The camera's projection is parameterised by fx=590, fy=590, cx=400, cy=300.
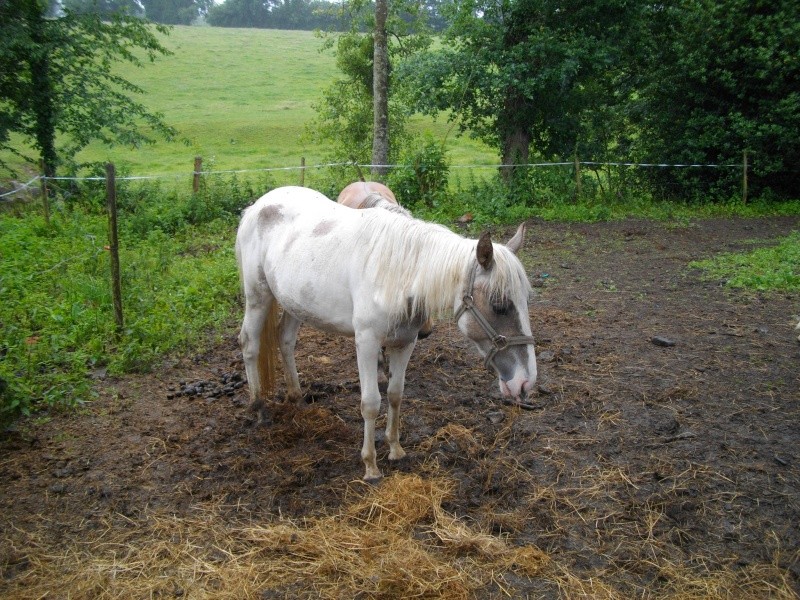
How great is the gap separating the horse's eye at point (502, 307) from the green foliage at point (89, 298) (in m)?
3.46

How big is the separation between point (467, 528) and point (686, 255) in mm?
7913

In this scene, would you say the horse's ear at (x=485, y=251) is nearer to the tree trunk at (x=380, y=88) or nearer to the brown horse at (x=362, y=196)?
the brown horse at (x=362, y=196)

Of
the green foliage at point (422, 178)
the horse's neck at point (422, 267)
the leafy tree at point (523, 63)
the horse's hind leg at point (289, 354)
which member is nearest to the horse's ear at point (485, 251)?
the horse's neck at point (422, 267)

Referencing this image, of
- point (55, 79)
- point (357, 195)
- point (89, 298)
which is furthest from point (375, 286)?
point (55, 79)

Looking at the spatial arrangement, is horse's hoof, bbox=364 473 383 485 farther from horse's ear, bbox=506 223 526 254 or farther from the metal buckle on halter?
horse's ear, bbox=506 223 526 254

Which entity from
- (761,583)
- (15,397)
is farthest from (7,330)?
(761,583)

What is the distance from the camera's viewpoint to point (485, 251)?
3.15m

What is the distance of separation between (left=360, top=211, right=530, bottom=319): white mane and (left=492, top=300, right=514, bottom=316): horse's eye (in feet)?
0.16

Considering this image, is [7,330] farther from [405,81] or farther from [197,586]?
[405,81]

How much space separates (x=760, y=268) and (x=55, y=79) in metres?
13.3

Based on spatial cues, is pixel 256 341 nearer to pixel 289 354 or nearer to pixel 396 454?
pixel 289 354

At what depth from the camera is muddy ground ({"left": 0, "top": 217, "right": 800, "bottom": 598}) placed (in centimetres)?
321

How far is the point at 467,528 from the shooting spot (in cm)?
326

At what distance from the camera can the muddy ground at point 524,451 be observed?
10.5 ft
